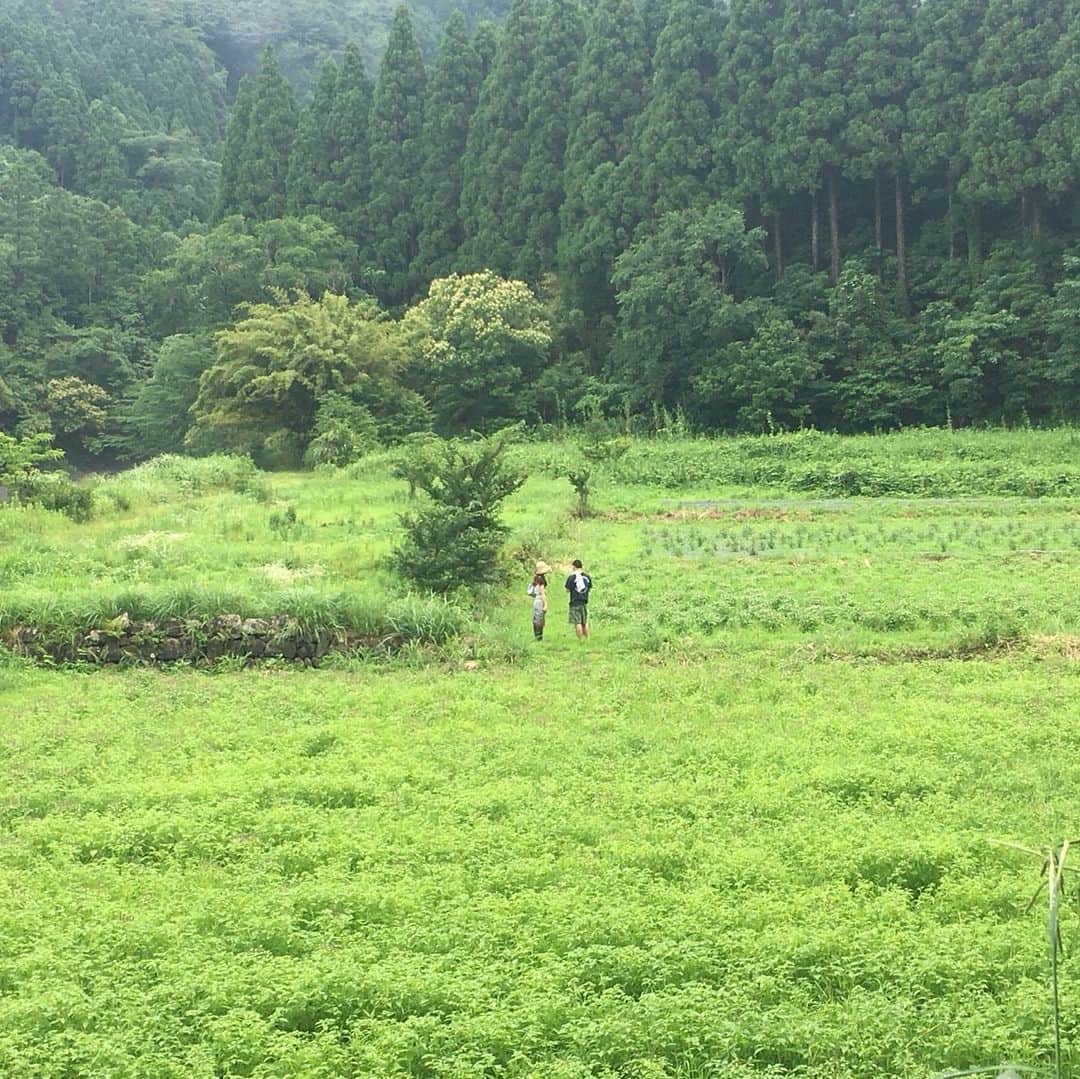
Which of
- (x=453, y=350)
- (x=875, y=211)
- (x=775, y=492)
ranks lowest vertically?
(x=775, y=492)

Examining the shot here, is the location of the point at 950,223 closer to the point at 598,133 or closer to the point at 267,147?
the point at 598,133

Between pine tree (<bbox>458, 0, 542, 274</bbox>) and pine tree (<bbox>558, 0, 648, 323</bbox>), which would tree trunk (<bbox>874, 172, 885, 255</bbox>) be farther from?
pine tree (<bbox>458, 0, 542, 274</bbox>)

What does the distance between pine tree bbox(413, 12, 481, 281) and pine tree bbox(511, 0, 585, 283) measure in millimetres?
3806

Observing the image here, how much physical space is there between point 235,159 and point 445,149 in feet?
37.1

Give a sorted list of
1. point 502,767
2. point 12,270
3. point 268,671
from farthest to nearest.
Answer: point 12,270, point 268,671, point 502,767

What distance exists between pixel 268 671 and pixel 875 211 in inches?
1275

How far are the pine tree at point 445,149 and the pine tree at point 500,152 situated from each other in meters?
0.98

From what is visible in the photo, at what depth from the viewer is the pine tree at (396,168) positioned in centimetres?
4691

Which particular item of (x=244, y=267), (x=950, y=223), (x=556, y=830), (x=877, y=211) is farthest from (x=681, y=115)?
(x=556, y=830)

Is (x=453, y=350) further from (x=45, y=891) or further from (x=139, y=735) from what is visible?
(x=45, y=891)

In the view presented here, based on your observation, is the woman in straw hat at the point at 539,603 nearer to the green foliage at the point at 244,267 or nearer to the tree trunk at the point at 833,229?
the tree trunk at the point at 833,229

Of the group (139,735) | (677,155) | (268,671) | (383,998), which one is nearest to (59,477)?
(268,671)

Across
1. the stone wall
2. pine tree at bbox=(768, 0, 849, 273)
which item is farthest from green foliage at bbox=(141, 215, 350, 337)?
the stone wall

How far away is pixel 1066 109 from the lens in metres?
31.5
